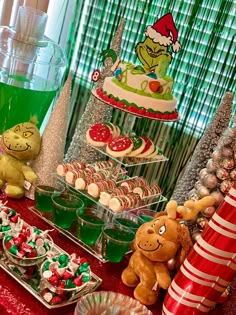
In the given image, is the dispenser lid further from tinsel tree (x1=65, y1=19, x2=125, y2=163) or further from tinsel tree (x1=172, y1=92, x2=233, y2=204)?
tinsel tree (x1=172, y1=92, x2=233, y2=204)

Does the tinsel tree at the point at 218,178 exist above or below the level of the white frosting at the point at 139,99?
below

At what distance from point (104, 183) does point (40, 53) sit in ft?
2.93

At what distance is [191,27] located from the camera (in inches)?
84.4

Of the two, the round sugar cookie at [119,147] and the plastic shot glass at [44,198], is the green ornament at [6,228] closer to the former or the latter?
the plastic shot glass at [44,198]

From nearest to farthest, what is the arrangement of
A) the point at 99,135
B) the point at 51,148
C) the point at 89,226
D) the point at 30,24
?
the point at 89,226 → the point at 99,135 → the point at 51,148 → the point at 30,24

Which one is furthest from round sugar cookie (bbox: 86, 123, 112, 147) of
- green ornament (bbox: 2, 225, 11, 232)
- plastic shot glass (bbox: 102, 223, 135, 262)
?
green ornament (bbox: 2, 225, 11, 232)

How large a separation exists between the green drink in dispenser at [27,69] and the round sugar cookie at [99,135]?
401 mm

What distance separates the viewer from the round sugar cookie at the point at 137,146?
1.47 m

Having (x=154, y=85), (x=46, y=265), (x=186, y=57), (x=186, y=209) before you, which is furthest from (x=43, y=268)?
(x=186, y=57)

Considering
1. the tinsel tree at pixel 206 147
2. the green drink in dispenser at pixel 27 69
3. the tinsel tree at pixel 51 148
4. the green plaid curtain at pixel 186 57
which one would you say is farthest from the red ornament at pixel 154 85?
the green plaid curtain at pixel 186 57

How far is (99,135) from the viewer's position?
1515mm

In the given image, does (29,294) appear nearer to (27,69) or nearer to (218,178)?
(218,178)

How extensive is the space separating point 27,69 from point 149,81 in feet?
2.83

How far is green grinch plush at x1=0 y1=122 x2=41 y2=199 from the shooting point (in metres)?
1.58
